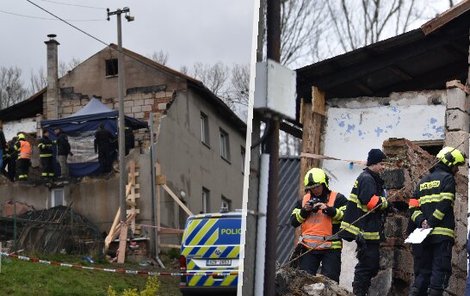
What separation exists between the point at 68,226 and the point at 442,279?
1249 centimetres

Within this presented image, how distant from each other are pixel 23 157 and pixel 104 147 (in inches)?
96.5

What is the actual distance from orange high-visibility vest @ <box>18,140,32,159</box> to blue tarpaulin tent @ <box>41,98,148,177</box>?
735 millimetres

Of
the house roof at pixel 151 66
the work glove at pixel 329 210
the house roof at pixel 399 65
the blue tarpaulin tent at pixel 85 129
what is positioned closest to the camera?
the work glove at pixel 329 210

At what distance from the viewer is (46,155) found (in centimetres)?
2412

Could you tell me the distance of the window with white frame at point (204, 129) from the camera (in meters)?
26.1

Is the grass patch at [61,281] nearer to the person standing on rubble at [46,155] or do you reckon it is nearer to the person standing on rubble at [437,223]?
the person standing on rubble at [437,223]

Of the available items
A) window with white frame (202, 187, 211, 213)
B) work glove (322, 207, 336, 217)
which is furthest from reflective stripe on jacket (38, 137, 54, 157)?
work glove (322, 207, 336, 217)

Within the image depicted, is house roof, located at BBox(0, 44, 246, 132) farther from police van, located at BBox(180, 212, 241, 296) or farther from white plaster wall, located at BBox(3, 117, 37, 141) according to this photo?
police van, located at BBox(180, 212, 241, 296)

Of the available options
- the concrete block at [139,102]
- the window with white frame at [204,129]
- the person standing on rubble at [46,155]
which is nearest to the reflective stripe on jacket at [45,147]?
the person standing on rubble at [46,155]

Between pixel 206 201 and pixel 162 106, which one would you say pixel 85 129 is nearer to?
pixel 162 106

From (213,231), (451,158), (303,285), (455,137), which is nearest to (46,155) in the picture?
(213,231)

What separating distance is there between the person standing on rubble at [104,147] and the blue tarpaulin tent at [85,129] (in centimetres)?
27

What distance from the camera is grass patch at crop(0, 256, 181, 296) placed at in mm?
14416

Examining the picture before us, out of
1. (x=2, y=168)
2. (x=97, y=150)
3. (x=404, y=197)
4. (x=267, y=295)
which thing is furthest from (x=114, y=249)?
(x=267, y=295)
